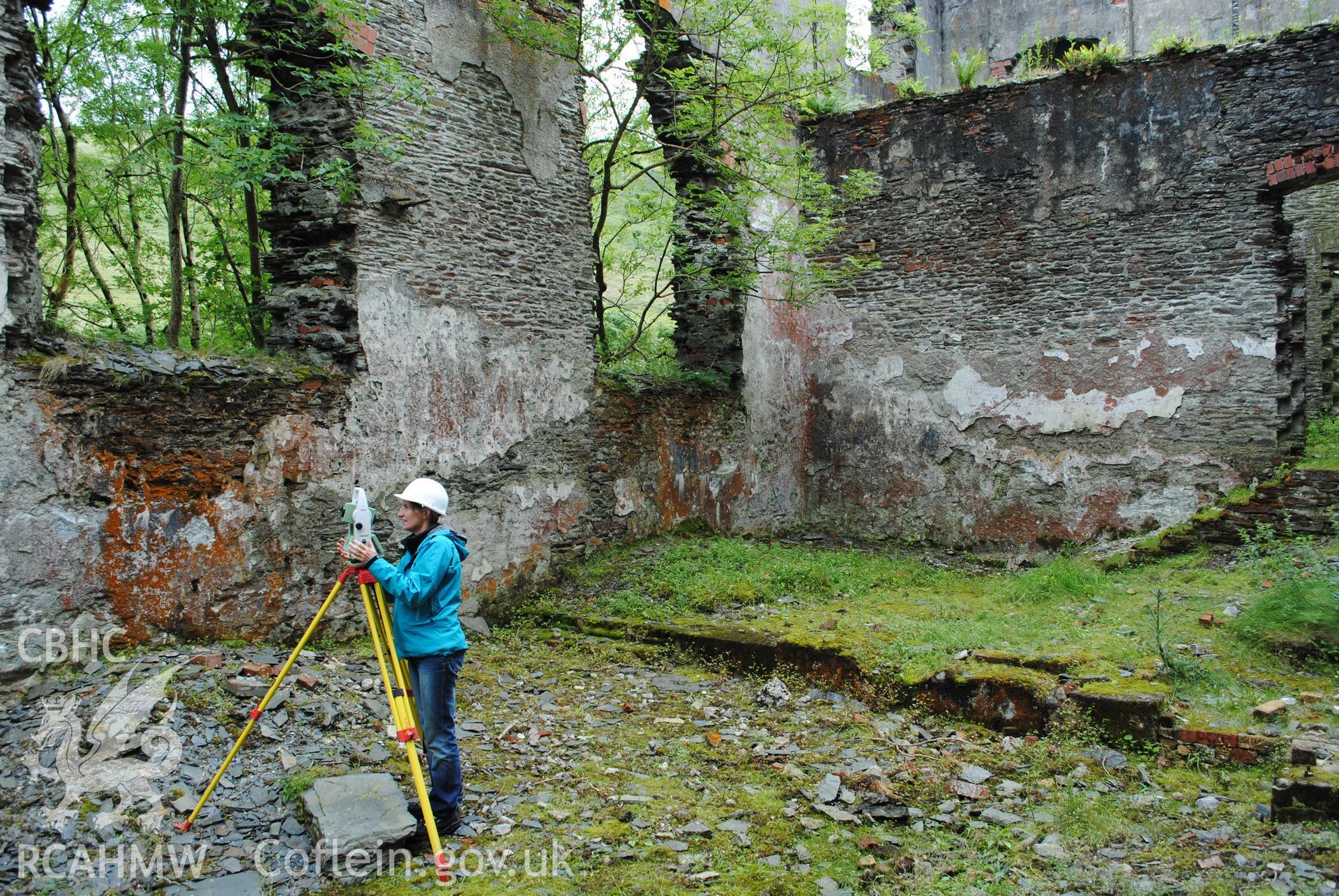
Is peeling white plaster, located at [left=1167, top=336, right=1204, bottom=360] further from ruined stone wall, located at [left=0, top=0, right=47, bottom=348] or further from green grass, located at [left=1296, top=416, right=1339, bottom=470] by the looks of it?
ruined stone wall, located at [left=0, top=0, right=47, bottom=348]

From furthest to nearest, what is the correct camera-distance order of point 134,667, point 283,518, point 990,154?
point 990,154, point 283,518, point 134,667

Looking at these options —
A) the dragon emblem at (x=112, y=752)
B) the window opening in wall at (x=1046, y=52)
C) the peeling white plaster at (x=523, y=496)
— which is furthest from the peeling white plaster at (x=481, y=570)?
the window opening in wall at (x=1046, y=52)

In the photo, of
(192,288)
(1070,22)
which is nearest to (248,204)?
(192,288)

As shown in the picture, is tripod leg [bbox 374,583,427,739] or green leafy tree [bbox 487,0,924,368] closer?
tripod leg [bbox 374,583,427,739]

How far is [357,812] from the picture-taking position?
352 cm

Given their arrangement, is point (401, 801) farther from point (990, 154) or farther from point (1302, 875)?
point (990, 154)

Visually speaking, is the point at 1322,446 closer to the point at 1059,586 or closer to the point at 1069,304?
the point at 1069,304

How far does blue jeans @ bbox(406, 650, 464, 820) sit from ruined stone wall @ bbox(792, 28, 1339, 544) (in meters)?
6.58

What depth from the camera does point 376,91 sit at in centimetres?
603

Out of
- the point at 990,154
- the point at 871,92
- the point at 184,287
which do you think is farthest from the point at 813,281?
the point at 184,287

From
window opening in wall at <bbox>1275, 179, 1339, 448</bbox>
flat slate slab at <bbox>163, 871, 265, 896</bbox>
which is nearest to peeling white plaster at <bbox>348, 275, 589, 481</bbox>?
flat slate slab at <bbox>163, 871, 265, 896</bbox>

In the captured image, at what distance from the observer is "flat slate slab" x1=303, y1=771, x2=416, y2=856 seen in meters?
3.37

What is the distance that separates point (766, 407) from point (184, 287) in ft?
19.0

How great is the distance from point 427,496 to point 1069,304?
Answer: 7.50 metres
